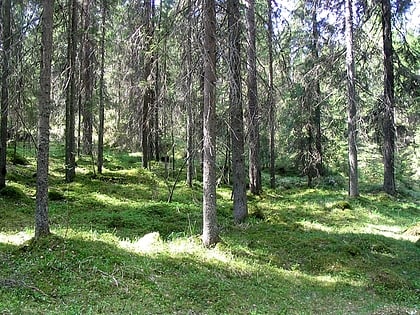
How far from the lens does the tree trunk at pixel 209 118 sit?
328 inches

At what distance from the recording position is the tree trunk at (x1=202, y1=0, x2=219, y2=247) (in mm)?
8320

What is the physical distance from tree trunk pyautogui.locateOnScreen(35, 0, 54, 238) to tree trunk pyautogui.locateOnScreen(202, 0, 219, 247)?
2990mm

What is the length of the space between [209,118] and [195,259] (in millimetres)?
2845

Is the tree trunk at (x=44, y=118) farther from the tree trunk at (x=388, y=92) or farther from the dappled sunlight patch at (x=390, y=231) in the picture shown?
the tree trunk at (x=388, y=92)

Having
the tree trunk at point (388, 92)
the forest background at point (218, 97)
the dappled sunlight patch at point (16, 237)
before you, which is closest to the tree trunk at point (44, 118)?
the forest background at point (218, 97)

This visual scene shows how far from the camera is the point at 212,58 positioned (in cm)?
843

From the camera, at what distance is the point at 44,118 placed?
7445mm

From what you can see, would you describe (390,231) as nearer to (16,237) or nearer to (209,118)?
(209,118)

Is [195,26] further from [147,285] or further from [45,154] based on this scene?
[147,285]

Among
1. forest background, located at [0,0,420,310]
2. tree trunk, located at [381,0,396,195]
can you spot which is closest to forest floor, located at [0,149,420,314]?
forest background, located at [0,0,420,310]

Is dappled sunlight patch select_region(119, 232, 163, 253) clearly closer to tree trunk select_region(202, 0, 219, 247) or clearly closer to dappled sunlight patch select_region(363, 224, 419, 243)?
tree trunk select_region(202, 0, 219, 247)

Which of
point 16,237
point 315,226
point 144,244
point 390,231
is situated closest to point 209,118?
point 144,244

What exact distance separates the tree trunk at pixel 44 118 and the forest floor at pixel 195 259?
66 centimetres

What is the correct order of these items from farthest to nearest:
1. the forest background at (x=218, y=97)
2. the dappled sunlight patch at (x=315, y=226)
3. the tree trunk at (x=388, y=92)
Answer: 1. the tree trunk at (x=388, y=92)
2. the dappled sunlight patch at (x=315, y=226)
3. the forest background at (x=218, y=97)
